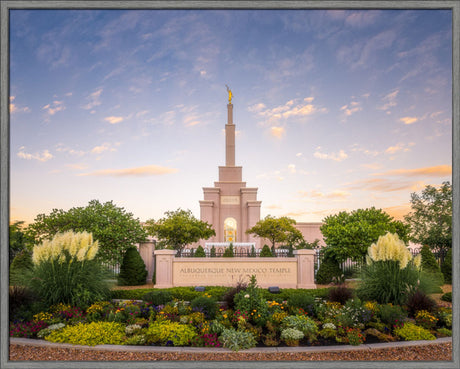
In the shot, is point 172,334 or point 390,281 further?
point 390,281

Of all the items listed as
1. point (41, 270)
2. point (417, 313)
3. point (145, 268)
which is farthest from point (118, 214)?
point (417, 313)

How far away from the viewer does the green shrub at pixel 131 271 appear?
13.6m

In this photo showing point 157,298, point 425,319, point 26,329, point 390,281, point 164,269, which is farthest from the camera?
point 164,269

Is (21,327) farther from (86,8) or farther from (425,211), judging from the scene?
(425,211)

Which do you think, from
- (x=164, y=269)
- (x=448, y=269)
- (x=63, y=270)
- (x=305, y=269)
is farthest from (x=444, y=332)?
(x=448, y=269)

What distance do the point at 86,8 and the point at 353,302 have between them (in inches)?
306

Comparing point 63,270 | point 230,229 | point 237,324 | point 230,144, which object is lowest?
point 237,324

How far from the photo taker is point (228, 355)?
5.78 m

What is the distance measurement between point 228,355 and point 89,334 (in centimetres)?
274

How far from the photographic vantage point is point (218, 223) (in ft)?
96.0

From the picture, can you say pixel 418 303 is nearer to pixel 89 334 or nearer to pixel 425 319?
pixel 425 319

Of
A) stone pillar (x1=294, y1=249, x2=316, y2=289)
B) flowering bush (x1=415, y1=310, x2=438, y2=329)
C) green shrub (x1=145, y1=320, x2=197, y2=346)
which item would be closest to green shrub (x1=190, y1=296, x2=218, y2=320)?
green shrub (x1=145, y1=320, x2=197, y2=346)

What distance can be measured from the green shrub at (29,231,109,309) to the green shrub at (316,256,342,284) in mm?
9532

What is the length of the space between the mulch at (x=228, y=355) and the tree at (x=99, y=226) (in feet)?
23.7
